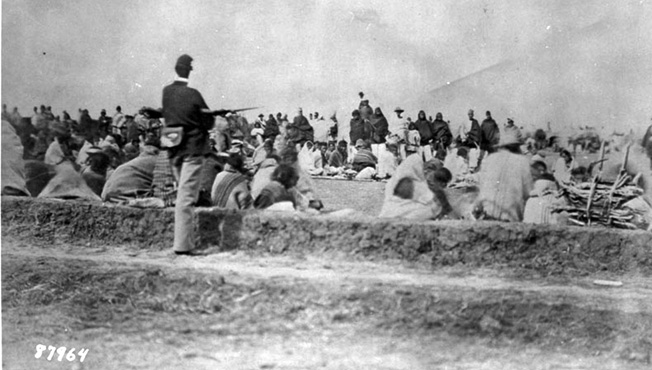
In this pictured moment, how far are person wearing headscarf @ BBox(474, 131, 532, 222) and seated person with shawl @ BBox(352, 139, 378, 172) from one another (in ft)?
2.63

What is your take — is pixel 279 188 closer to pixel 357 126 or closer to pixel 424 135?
pixel 357 126

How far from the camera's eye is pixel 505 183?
501cm

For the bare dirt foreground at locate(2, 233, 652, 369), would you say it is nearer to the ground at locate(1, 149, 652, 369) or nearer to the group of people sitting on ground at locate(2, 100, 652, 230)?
the ground at locate(1, 149, 652, 369)

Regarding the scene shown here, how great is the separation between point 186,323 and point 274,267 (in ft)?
2.28

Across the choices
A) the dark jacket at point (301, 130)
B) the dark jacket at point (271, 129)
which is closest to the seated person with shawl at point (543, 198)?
the dark jacket at point (301, 130)

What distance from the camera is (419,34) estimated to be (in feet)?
15.8

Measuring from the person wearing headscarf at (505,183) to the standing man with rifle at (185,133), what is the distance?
6.37ft

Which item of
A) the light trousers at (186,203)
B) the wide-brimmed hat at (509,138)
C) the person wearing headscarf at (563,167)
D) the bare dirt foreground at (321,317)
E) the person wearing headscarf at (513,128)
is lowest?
the bare dirt foreground at (321,317)

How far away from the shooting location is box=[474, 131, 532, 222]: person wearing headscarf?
16.2 feet

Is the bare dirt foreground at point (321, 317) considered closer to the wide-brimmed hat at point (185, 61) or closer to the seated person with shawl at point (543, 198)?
the seated person with shawl at point (543, 198)

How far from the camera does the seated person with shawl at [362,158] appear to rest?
5.29m

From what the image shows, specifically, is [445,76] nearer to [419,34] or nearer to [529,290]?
[419,34]

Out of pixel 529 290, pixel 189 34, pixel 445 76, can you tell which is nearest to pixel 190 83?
pixel 189 34

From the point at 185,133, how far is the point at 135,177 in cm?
58
